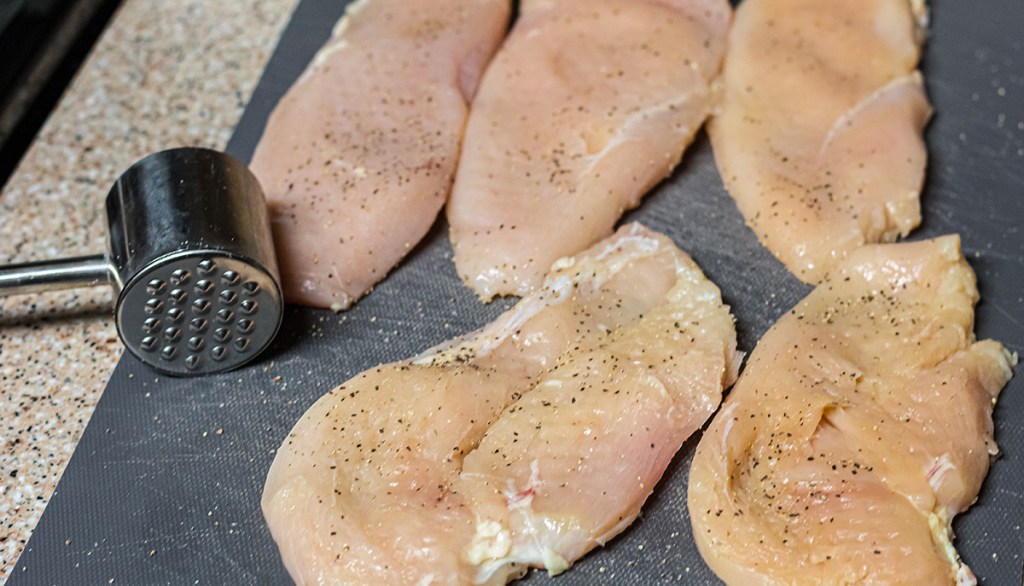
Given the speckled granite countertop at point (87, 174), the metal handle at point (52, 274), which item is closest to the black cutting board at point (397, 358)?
the speckled granite countertop at point (87, 174)

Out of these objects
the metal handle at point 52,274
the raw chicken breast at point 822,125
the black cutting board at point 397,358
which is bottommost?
the black cutting board at point 397,358

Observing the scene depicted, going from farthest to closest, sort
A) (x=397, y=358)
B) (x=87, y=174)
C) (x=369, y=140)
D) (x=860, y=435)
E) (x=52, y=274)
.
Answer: (x=87, y=174)
(x=369, y=140)
(x=397, y=358)
(x=52, y=274)
(x=860, y=435)

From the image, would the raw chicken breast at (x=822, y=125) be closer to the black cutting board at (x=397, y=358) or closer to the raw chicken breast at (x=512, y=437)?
the black cutting board at (x=397, y=358)

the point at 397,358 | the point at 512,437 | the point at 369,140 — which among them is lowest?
the point at 397,358

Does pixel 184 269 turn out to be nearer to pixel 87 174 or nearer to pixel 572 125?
pixel 87 174

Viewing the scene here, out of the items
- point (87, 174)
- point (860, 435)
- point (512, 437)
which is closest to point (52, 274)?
point (87, 174)

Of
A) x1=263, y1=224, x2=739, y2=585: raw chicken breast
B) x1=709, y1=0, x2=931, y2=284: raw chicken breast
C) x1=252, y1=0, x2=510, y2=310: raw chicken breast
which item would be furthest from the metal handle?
x1=709, y1=0, x2=931, y2=284: raw chicken breast

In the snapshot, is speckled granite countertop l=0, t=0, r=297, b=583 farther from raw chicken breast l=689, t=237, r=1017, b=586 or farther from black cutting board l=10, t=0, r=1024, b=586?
raw chicken breast l=689, t=237, r=1017, b=586
